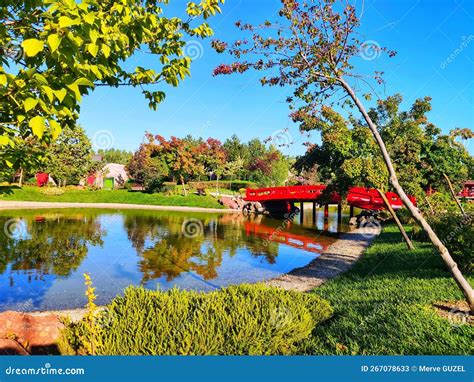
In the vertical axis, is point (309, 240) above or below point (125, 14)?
below

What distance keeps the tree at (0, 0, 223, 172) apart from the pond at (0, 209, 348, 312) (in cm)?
352

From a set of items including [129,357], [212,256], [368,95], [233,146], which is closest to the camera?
[129,357]

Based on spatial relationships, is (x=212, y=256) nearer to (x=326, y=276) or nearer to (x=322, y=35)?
(x=326, y=276)

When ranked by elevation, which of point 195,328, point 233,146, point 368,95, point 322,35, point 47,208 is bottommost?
point 47,208

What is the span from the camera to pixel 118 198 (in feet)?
146

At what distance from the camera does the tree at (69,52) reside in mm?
2561

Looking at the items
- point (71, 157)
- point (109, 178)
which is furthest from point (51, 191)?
point (109, 178)

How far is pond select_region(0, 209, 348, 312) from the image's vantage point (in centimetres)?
1136

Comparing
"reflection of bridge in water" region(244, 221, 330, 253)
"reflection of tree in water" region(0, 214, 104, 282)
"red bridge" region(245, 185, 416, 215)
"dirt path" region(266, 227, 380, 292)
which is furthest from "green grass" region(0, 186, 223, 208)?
"dirt path" region(266, 227, 380, 292)

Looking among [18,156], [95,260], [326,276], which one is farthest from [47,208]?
[18,156]

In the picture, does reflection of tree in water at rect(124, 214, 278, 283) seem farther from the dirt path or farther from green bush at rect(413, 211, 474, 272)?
green bush at rect(413, 211, 474, 272)

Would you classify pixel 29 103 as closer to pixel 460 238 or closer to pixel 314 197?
pixel 460 238

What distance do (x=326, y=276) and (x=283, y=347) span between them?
8.29m

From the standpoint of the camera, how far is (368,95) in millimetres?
6000
